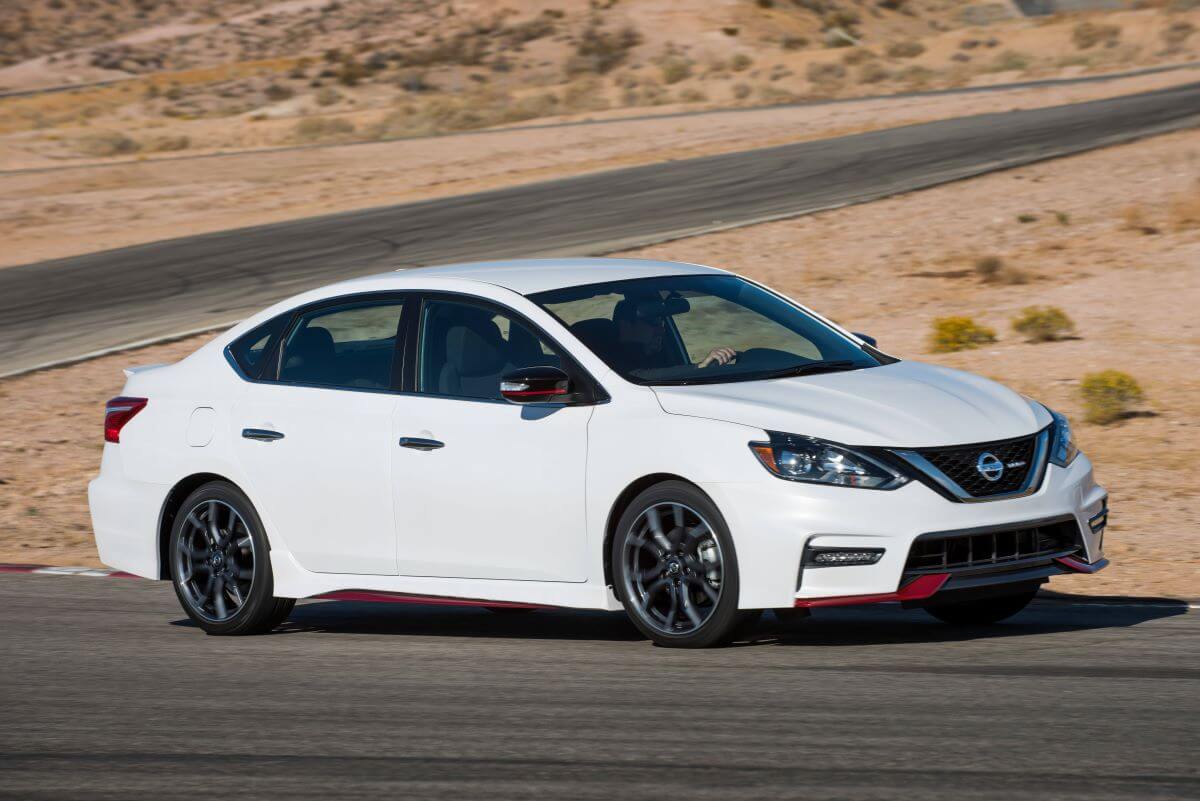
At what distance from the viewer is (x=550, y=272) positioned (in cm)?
870

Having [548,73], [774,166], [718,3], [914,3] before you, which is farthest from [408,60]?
[774,166]

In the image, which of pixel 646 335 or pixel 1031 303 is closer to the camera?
pixel 646 335

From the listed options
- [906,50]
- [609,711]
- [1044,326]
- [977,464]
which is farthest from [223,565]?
[906,50]

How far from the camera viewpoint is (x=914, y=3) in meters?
86.0

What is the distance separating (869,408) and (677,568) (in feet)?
3.29

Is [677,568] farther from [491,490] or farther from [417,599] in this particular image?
[417,599]

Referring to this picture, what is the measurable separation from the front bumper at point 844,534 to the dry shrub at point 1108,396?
730 cm

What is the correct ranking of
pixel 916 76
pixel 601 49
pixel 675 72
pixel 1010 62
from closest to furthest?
pixel 916 76
pixel 1010 62
pixel 675 72
pixel 601 49

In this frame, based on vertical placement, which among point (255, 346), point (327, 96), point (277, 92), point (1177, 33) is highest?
point (255, 346)

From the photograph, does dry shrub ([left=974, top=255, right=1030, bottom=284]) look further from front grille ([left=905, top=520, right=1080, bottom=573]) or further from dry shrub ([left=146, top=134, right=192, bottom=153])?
dry shrub ([left=146, top=134, right=192, bottom=153])

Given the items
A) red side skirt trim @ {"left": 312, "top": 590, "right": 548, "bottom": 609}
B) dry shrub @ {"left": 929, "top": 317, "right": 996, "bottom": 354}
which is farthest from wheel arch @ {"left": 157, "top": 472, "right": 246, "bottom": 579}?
dry shrub @ {"left": 929, "top": 317, "right": 996, "bottom": 354}

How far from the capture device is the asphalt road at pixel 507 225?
74.0 feet

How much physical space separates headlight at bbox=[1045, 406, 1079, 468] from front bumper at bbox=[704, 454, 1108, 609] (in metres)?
0.39

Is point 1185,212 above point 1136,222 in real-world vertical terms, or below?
above
